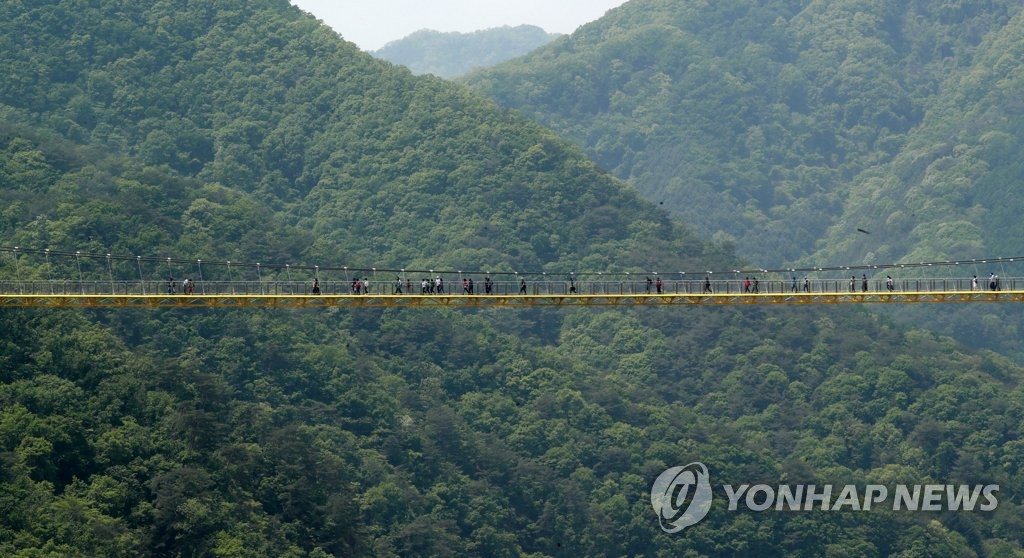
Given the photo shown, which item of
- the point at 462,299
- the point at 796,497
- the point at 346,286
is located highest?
the point at 462,299

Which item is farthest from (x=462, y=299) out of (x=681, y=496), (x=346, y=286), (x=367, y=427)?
(x=681, y=496)

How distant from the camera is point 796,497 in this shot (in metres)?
162

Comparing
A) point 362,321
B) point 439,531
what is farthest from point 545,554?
point 362,321

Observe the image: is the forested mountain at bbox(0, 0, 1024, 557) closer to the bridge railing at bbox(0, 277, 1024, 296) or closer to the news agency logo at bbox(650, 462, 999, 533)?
the news agency logo at bbox(650, 462, 999, 533)

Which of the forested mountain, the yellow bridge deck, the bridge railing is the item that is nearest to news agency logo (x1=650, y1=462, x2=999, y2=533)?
the forested mountain

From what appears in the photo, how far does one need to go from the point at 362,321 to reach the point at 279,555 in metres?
58.8

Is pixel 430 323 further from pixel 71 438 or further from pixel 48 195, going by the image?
pixel 71 438

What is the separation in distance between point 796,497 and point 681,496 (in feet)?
32.4

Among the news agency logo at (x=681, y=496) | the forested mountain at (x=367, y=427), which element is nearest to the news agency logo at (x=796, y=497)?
the news agency logo at (x=681, y=496)

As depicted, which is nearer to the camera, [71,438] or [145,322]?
[71,438]

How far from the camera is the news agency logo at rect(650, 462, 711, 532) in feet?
522

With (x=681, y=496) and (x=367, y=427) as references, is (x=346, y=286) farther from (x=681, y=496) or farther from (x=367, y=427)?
(x=681, y=496)

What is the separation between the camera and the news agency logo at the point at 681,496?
522ft

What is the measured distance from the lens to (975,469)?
179 m
